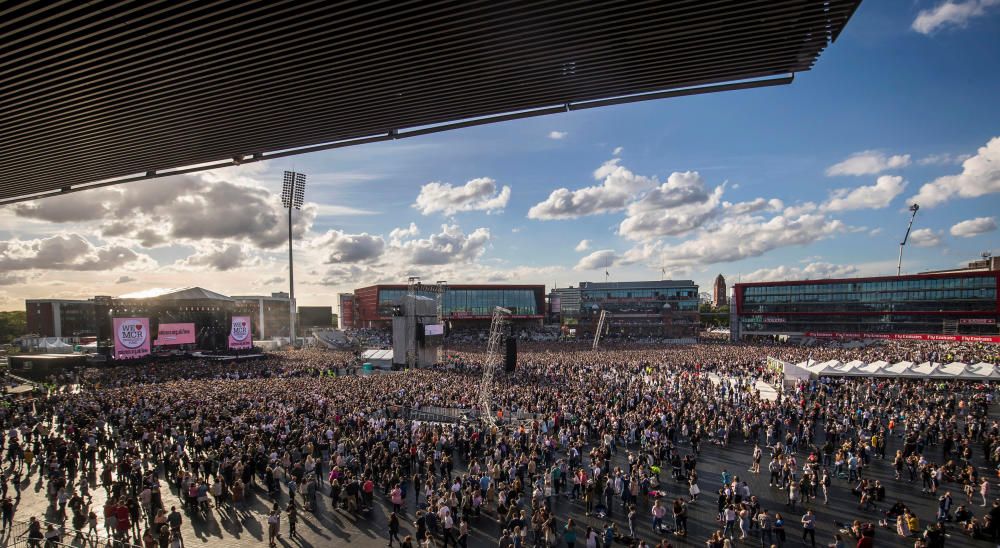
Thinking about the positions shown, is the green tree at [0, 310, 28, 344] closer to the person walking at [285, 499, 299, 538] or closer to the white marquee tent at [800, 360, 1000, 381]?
the person walking at [285, 499, 299, 538]

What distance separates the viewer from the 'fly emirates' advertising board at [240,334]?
4644cm

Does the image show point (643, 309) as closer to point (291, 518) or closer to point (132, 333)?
point (132, 333)

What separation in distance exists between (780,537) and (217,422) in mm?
19538

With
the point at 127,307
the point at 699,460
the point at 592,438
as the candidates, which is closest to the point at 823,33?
the point at 699,460

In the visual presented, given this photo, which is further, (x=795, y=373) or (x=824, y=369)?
(x=824, y=369)

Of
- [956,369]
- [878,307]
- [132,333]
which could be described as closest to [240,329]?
[132,333]

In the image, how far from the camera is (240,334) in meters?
47.0

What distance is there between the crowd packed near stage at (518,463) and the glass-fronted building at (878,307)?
4383cm

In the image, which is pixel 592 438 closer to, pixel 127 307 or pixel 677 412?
pixel 677 412

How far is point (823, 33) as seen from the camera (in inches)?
364

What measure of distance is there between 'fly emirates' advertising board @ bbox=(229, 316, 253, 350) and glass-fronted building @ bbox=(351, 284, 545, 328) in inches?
1389

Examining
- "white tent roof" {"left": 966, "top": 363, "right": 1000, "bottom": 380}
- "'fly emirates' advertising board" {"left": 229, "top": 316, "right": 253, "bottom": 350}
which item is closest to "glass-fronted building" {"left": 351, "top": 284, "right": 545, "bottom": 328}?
"'fly emirates' advertising board" {"left": 229, "top": 316, "right": 253, "bottom": 350}

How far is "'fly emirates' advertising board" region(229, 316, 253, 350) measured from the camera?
152 ft

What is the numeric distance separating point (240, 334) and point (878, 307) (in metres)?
80.0
